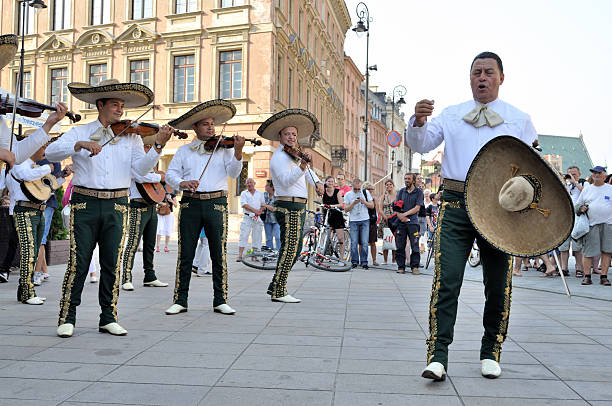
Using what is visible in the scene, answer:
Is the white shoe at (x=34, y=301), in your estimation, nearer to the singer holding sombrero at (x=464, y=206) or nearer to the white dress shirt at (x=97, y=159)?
the white dress shirt at (x=97, y=159)

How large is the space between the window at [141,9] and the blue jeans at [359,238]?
1798cm

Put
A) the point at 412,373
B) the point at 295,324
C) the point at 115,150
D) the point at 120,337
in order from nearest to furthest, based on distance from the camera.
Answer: the point at 412,373 < the point at 120,337 < the point at 115,150 < the point at 295,324

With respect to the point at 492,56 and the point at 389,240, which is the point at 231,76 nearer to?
Answer: the point at 389,240

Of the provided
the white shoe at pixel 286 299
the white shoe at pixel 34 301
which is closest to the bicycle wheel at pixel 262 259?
the white shoe at pixel 286 299

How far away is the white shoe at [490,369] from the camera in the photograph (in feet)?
12.2

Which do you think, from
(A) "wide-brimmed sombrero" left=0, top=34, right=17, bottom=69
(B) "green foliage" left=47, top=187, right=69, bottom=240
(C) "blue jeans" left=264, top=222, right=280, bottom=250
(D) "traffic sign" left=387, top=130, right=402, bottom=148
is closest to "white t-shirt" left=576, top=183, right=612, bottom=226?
(C) "blue jeans" left=264, top=222, right=280, bottom=250

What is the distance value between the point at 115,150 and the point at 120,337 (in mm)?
1627

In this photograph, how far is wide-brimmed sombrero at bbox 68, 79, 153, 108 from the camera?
5031mm

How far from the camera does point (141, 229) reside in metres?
8.55

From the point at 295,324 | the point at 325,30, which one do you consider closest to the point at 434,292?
the point at 295,324

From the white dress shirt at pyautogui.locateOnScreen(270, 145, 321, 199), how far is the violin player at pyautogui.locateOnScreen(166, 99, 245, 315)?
28.6 inches

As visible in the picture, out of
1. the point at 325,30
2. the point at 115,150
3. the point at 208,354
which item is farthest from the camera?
the point at 325,30

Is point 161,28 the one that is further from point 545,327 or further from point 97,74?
point 545,327

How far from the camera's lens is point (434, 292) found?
3.87m
